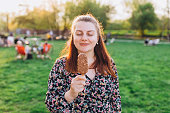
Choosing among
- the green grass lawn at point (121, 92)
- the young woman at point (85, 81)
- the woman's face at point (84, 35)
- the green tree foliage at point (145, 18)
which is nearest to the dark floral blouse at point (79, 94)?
the young woman at point (85, 81)

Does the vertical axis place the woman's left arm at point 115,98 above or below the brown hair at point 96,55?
below

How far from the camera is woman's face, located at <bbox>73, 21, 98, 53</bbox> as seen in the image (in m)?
1.76

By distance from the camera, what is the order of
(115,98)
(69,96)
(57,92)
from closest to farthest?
1. (69,96)
2. (57,92)
3. (115,98)

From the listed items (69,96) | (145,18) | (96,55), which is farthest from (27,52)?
(145,18)

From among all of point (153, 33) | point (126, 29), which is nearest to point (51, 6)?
point (126, 29)

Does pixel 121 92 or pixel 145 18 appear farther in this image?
pixel 145 18

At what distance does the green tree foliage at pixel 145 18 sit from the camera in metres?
39.8

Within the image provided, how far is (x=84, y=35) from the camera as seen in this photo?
175cm

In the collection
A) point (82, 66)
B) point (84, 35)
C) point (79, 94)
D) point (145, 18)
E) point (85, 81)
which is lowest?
point (79, 94)

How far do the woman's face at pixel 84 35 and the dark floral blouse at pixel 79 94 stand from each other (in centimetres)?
26

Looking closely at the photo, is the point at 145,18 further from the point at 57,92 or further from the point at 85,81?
the point at 57,92

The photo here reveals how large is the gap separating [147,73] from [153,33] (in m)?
37.1

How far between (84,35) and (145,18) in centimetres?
4123

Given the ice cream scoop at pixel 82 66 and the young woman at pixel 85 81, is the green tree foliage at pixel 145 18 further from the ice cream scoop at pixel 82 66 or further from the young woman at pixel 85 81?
the ice cream scoop at pixel 82 66
